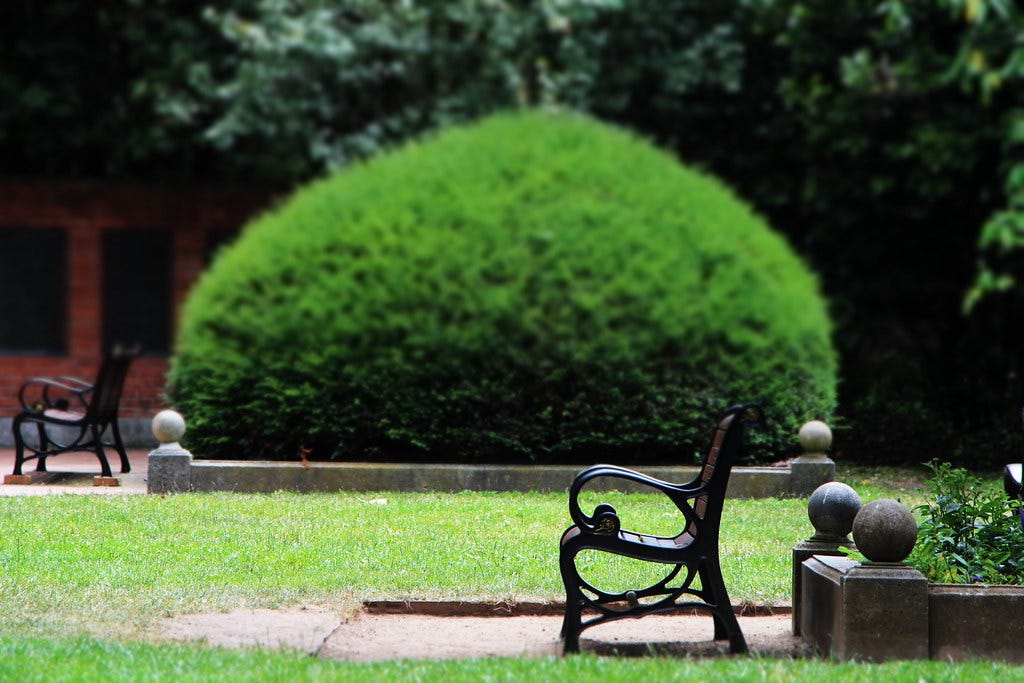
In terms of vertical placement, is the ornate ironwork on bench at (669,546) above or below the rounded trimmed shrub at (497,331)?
below

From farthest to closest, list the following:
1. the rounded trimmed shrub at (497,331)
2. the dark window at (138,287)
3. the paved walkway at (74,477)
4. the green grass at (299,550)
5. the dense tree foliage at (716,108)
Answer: the dark window at (138,287) < the dense tree foliage at (716,108) < the rounded trimmed shrub at (497,331) < the paved walkway at (74,477) < the green grass at (299,550)

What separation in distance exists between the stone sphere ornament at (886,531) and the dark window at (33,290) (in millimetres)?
13577

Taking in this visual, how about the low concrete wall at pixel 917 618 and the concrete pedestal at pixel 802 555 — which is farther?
the concrete pedestal at pixel 802 555

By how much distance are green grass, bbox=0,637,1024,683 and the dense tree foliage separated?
8.35 m

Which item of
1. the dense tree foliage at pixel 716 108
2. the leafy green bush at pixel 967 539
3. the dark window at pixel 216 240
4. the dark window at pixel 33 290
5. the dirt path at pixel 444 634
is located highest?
the dense tree foliage at pixel 716 108

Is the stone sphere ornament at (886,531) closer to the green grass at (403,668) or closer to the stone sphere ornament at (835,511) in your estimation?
the green grass at (403,668)

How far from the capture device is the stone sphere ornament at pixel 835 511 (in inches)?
244

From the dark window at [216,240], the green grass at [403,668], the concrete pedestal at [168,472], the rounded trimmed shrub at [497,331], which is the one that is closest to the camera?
the green grass at [403,668]

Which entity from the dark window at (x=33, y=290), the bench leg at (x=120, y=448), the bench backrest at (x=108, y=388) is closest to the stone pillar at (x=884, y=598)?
the bench backrest at (x=108, y=388)

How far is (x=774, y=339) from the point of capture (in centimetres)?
1141

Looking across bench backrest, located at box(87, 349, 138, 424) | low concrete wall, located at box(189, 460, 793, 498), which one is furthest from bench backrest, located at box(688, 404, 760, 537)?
bench backrest, located at box(87, 349, 138, 424)

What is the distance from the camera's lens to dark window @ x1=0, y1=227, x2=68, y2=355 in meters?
17.1

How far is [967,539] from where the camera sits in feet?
19.4

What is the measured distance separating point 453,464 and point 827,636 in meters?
5.50
